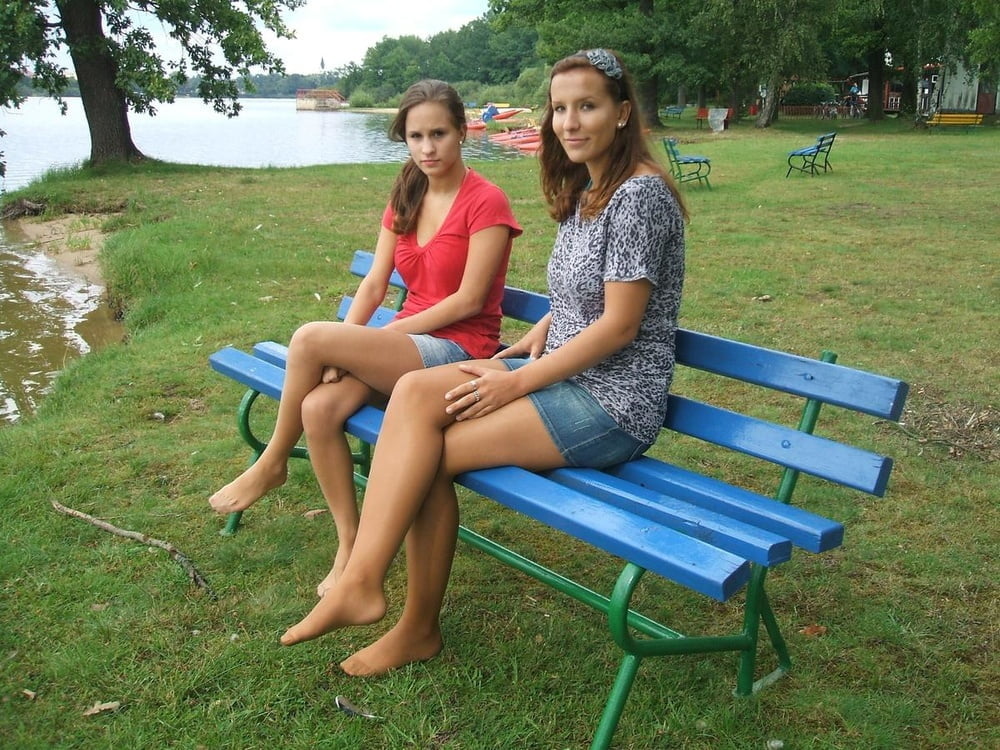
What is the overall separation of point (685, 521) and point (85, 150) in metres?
24.0

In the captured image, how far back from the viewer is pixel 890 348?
18.8 ft

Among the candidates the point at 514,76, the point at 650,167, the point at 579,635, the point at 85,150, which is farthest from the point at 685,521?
the point at 514,76

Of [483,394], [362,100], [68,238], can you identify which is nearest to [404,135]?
[483,394]

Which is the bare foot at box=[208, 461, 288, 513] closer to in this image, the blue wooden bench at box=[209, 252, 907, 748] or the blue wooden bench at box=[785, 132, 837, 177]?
the blue wooden bench at box=[209, 252, 907, 748]

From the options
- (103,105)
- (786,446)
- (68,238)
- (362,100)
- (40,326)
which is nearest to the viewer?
(786,446)

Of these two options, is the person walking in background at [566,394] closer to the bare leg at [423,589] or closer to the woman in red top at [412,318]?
the bare leg at [423,589]

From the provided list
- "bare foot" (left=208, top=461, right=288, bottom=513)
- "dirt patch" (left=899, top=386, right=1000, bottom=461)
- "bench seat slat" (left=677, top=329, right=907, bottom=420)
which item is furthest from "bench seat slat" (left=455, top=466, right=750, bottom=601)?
"dirt patch" (left=899, top=386, right=1000, bottom=461)

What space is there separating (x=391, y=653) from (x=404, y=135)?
171cm

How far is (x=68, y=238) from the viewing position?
10.8 metres

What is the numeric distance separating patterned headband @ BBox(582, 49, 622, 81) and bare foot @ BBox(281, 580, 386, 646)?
1.56 meters

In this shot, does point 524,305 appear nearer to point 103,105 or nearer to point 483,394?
point 483,394

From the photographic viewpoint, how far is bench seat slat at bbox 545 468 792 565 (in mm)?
2184

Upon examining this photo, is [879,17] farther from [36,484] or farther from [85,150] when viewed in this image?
[36,484]

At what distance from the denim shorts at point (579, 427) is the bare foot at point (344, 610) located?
25.0 inches
